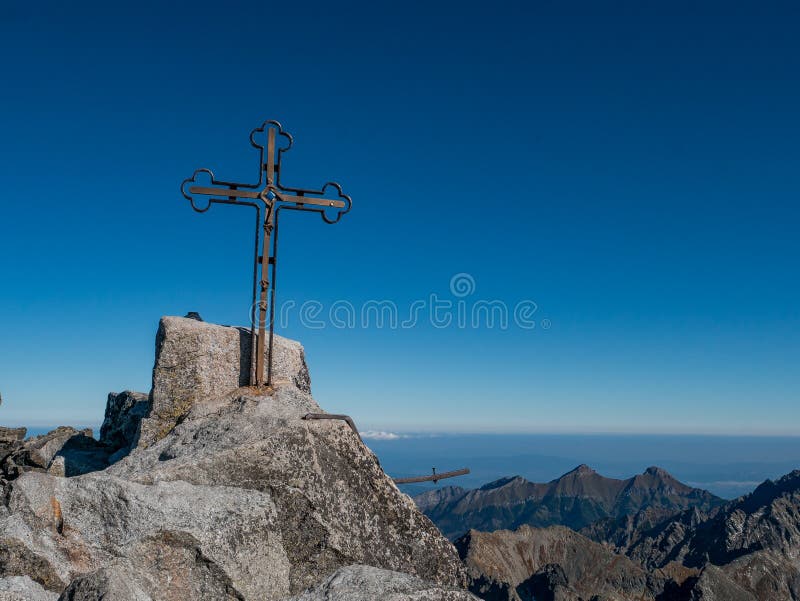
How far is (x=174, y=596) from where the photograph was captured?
5777 mm

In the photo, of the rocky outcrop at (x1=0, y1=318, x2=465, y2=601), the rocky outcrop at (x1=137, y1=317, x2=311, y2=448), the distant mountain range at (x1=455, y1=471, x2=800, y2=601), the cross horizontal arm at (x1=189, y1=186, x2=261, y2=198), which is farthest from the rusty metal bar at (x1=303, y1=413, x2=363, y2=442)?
the distant mountain range at (x1=455, y1=471, x2=800, y2=601)

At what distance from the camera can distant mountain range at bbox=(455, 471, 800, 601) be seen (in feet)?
370

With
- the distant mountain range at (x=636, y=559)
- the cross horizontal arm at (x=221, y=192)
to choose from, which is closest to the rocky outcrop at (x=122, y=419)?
the cross horizontal arm at (x=221, y=192)

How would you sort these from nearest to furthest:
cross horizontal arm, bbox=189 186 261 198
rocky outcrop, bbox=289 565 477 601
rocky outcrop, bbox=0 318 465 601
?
rocky outcrop, bbox=289 565 477 601, rocky outcrop, bbox=0 318 465 601, cross horizontal arm, bbox=189 186 261 198

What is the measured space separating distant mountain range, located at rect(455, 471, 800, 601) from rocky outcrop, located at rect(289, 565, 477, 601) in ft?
388

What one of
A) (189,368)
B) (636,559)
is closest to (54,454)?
(189,368)

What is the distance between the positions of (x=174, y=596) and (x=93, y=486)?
1.43 m

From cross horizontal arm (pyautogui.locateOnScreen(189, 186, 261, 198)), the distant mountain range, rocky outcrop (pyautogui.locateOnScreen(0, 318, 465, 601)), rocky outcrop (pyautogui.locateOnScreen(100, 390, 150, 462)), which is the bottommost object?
the distant mountain range

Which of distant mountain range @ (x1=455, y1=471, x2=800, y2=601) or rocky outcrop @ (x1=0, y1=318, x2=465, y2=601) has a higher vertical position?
rocky outcrop @ (x1=0, y1=318, x2=465, y2=601)

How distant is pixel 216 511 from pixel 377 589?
2.09 metres

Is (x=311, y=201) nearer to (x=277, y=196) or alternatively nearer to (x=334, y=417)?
(x=277, y=196)

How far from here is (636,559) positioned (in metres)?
195

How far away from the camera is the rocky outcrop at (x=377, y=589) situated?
518 centimetres

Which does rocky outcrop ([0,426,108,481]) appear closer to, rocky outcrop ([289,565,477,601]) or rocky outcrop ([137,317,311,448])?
rocky outcrop ([137,317,311,448])
